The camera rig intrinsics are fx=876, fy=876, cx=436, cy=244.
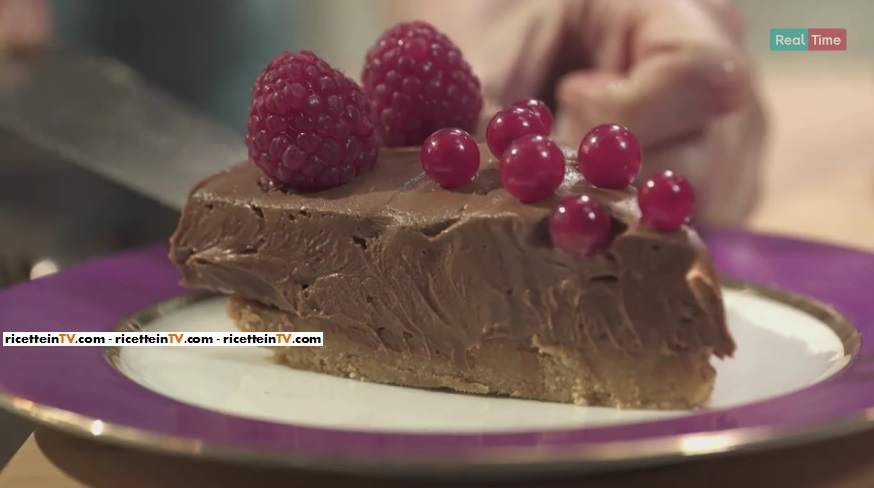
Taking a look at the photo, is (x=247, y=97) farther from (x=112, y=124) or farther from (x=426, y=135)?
(x=426, y=135)

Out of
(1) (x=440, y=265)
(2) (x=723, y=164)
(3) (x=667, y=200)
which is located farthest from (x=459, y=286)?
(2) (x=723, y=164)

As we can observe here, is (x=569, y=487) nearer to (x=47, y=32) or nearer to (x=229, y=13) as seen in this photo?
(x=229, y=13)

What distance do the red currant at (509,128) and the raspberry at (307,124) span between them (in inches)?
10.1

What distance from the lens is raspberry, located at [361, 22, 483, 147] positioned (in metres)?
1.89

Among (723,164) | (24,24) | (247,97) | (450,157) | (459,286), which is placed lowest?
(723,164)

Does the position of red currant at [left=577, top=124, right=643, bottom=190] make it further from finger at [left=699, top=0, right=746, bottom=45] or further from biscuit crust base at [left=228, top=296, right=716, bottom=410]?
finger at [left=699, top=0, right=746, bottom=45]

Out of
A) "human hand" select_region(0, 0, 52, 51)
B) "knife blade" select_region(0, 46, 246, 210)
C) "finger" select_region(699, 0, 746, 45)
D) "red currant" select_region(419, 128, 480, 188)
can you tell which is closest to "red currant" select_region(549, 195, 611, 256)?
"red currant" select_region(419, 128, 480, 188)

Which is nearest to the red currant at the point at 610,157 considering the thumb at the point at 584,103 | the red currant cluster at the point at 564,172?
the red currant cluster at the point at 564,172

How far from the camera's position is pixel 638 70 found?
8.21 ft

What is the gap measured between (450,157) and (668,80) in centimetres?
113

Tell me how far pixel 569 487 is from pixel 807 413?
1.12 feet

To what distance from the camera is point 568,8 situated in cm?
266

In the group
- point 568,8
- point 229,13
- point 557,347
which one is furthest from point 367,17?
point 557,347

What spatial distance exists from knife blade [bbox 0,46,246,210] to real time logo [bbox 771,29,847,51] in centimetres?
173
